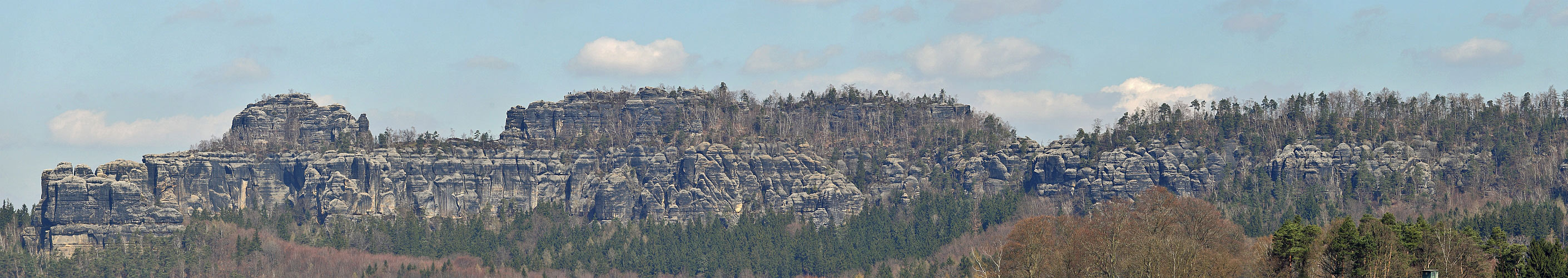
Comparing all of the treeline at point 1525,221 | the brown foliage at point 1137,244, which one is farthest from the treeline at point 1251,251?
the treeline at point 1525,221

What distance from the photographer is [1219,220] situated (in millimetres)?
121250

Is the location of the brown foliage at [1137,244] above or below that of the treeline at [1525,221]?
above

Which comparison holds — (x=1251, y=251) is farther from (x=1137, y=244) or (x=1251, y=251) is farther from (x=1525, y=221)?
(x=1525, y=221)

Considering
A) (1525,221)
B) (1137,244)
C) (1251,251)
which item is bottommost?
(1525,221)

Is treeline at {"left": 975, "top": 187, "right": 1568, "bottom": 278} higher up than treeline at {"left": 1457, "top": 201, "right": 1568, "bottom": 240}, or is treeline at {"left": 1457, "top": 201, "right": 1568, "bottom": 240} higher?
treeline at {"left": 975, "top": 187, "right": 1568, "bottom": 278}

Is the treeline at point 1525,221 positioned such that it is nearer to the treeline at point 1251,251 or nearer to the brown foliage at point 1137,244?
the brown foliage at point 1137,244

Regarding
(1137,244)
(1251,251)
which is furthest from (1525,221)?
(1137,244)

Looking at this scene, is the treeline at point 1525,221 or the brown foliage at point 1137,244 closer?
the brown foliage at point 1137,244

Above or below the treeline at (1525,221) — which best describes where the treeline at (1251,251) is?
above

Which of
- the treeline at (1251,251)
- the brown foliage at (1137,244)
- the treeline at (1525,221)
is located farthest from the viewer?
the treeline at (1525,221)

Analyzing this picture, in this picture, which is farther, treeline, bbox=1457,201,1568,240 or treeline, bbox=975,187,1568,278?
treeline, bbox=1457,201,1568,240

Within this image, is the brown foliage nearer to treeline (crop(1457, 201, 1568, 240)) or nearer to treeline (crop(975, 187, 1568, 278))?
treeline (crop(975, 187, 1568, 278))

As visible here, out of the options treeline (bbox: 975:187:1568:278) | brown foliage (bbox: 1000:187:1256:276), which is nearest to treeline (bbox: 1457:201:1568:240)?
brown foliage (bbox: 1000:187:1256:276)

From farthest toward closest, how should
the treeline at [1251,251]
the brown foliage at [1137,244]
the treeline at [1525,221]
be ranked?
the treeline at [1525,221] → the brown foliage at [1137,244] → the treeline at [1251,251]
